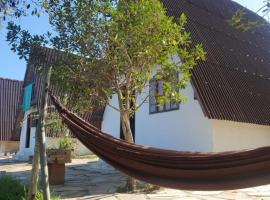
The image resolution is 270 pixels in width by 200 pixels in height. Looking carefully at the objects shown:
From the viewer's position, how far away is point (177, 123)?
11.7 metres

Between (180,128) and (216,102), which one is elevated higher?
(216,102)

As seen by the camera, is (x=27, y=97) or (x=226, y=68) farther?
(x=27, y=97)

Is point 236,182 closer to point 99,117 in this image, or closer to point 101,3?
point 101,3

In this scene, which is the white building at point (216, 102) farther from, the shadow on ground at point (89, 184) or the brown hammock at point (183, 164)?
the brown hammock at point (183, 164)

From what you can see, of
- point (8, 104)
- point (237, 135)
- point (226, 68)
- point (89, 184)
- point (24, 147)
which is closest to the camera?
point (89, 184)

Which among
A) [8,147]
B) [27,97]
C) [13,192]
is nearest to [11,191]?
[13,192]

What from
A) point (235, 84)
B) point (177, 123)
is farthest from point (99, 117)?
point (235, 84)

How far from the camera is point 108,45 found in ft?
23.9

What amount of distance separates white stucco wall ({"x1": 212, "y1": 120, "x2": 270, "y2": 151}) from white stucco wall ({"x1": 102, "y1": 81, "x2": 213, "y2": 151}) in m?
0.30

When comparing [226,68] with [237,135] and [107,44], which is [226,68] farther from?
[107,44]

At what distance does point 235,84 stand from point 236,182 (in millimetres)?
9274

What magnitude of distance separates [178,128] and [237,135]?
182cm

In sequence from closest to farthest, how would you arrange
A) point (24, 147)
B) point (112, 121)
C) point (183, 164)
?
1. point (183, 164)
2. point (112, 121)
3. point (24, 147)

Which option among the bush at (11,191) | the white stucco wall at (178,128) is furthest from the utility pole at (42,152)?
the white stucco wall at (178,128)
